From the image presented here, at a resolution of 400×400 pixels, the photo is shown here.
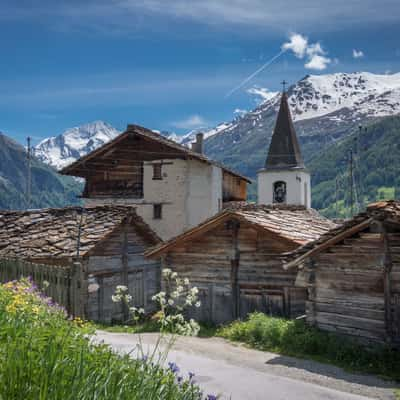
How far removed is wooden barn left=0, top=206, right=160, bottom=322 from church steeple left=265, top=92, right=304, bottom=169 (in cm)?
2973

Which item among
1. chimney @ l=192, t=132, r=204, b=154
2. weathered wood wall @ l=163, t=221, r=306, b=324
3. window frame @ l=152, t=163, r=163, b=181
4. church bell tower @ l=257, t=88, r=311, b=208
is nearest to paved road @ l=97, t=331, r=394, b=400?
weathered wood wall @ l=163, t=221, r=306, b=324

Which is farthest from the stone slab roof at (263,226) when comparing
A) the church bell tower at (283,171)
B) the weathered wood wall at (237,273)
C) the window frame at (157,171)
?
the church bell tower at (283,171)

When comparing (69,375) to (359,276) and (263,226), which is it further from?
(263,226)

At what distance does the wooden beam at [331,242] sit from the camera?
1347 cm

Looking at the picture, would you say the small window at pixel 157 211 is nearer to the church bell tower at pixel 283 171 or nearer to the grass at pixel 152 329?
the church bell tower at pixel 283 171

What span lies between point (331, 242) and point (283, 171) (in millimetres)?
37797

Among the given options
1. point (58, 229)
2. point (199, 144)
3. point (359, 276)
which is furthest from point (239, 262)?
point (199, 144)

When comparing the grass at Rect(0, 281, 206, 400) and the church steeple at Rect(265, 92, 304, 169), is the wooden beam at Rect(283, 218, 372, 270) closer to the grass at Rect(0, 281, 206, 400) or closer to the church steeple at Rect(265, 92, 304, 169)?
the grass at Rect(0, 281, 206, 400)

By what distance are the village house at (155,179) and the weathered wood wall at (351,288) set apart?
854 inches

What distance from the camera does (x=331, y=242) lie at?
45.9ft

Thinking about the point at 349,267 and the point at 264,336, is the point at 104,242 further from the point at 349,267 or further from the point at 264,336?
the point at 349,267

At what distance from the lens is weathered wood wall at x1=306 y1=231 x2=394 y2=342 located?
13.2m

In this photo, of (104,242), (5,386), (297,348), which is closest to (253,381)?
(297,348)

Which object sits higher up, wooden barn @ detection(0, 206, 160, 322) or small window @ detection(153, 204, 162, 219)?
small window @ detection(153, 204, 162, 219)
